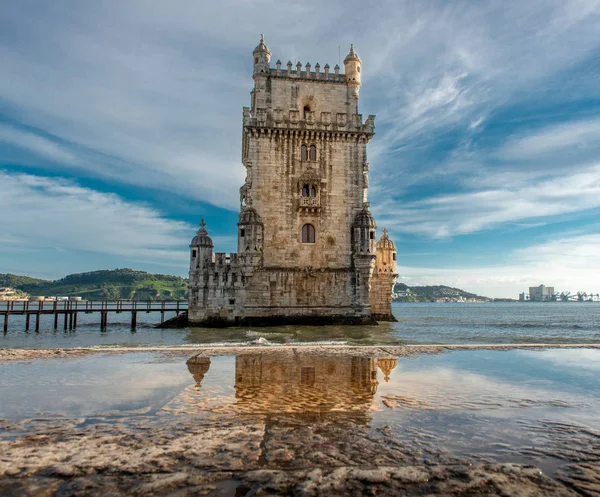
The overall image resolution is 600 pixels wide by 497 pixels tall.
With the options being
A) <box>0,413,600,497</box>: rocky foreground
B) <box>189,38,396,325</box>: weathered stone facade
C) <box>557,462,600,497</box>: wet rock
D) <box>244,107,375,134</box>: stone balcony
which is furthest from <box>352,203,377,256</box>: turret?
<box>557,462,600,497</box>: wet rock

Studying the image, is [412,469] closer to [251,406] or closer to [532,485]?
[532,485]

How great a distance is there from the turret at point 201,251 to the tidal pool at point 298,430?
815 inches

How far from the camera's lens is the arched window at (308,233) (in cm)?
3328

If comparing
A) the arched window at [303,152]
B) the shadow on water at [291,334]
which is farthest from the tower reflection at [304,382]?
the arched window at [303,152]

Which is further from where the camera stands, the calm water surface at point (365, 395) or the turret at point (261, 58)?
the turret at point (261, 58)

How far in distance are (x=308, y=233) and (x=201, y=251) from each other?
858 cm

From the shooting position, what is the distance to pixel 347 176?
3397 centimetres

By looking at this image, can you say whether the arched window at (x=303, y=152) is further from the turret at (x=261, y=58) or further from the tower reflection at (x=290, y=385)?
the tower reflection at (x=290, y=385)

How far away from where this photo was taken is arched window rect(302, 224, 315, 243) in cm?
3328

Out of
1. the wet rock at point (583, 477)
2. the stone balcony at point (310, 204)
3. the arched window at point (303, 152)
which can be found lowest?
the wet rock at point (583, 477)

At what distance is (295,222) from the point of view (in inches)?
1302

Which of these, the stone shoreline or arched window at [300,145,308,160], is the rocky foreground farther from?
arched window at [300,145,308,160]

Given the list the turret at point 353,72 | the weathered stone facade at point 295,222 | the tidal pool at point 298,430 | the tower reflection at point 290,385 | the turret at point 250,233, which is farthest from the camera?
the turret at point 353,72

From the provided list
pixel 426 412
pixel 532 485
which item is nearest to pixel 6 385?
pixel 426 412
